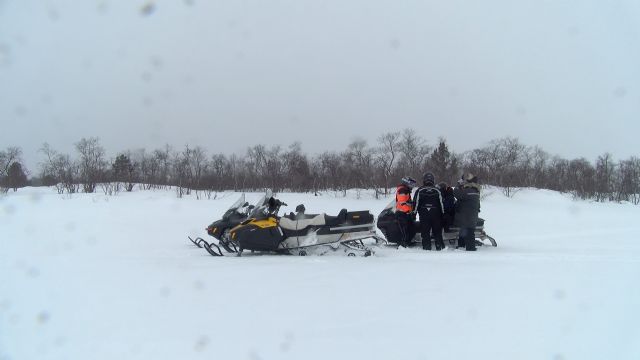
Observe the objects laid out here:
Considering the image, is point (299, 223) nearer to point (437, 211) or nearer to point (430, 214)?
point (430, 214)

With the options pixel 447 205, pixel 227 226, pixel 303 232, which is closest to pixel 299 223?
pixel 303 232

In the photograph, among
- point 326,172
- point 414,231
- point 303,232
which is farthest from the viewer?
point 326,172

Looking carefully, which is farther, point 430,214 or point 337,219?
point 430,214

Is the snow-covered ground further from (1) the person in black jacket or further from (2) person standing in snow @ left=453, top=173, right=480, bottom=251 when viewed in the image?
(1) the person in black jacket

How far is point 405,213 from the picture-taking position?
8750 millimetres

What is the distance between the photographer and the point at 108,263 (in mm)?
6793

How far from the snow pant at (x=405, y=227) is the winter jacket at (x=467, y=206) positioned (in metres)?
0.91

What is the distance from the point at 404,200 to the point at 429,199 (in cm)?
53

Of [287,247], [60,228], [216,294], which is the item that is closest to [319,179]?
[60,228]

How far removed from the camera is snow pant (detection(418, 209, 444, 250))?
8508 mm

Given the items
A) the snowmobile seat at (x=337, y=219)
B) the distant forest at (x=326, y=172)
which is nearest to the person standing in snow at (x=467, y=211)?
the snowmobile seat at (x=337, y=219)

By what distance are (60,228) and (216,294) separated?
922 centimetres

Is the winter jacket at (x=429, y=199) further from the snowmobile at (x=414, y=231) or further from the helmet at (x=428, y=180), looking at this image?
the snowmobile at (x=414, y=231)

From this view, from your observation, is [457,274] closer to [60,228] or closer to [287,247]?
[287,247]
